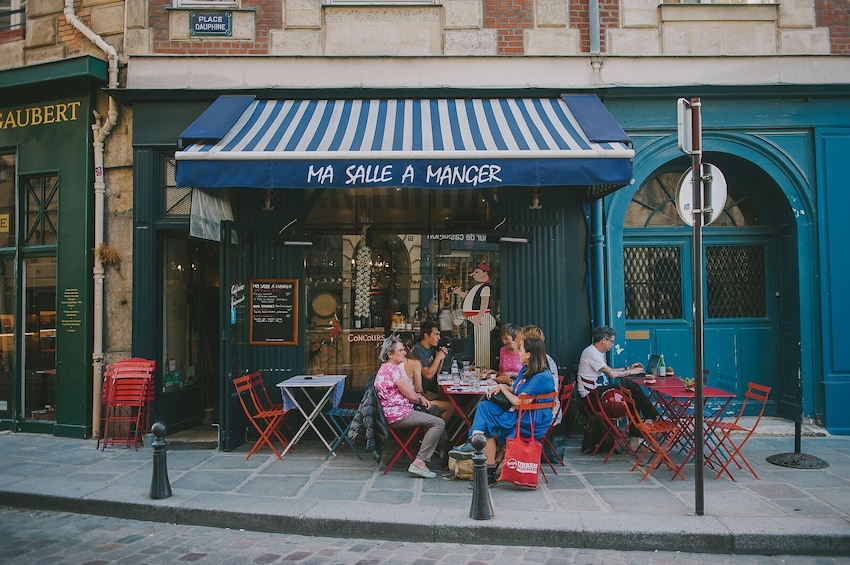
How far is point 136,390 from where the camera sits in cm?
781

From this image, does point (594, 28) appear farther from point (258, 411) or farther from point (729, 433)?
point (258, 411)

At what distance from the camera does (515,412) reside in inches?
245

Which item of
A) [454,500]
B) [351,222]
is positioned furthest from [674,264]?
[454,500]

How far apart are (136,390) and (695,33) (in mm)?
8536

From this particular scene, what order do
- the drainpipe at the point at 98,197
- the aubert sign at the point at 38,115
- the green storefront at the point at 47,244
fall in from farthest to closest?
the aubert sign at the point at 38,115 → the green storefront at the point at 47,244 → the drainpipe at the point at 98,197

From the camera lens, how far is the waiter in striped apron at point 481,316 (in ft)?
28.0

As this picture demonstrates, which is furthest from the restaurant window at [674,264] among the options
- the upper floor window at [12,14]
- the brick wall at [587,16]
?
the upper floor window at [12,14]

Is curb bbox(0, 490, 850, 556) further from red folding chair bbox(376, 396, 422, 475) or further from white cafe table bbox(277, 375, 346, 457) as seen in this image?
white cafe table bbox(277, 375, 346, 457)

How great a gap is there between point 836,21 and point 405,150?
20.7ft

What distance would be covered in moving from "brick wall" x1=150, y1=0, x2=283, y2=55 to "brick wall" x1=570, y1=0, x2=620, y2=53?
154 inches

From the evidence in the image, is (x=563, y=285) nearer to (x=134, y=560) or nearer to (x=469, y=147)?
(x=469, y=147)

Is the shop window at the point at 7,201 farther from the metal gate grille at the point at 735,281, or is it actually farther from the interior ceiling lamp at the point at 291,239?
the metal gate grille at the point at 735,281

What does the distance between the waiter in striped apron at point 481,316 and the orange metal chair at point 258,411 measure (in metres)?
2.69

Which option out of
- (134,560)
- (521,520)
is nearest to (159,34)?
(134,560)
